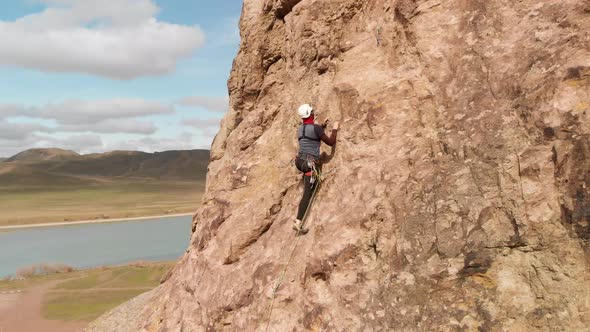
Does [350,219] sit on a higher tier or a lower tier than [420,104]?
lower

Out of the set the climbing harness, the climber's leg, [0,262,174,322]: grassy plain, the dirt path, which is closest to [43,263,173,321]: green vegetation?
[0,262,174,322]: grassy plain

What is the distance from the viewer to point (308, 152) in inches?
434

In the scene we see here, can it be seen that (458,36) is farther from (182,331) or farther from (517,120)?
(182,331)

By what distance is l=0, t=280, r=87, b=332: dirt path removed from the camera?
118ft

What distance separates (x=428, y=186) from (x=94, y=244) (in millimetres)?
84471

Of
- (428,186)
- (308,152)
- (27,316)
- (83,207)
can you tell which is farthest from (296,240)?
(83,207)

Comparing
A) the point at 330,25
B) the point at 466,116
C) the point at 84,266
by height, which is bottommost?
the point at 84,266

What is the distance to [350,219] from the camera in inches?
397

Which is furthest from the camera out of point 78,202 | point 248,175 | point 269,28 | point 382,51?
point 78,202

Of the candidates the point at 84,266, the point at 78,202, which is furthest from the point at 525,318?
the point at 78,202

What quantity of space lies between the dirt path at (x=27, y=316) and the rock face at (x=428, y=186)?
27875 mm

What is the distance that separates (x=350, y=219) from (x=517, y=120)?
3.91 m

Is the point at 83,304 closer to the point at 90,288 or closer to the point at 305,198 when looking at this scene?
the point at 90,288

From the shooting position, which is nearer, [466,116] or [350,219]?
[466,116]
